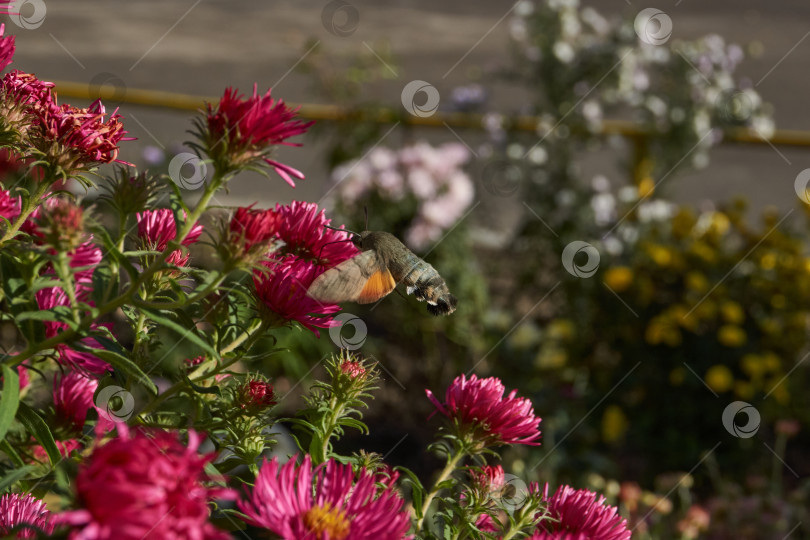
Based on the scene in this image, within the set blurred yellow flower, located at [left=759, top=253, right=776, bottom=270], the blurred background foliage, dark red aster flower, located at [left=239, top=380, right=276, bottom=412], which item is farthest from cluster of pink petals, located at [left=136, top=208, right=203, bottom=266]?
blurred yellow flower, located at [left=759, top=253, right=776, bottom=270]

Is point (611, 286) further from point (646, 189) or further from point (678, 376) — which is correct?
point (646, 189)

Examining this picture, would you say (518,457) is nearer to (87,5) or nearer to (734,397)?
(734,397)

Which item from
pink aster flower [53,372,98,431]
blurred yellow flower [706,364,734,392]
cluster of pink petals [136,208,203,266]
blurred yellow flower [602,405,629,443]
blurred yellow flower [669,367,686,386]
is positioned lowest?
pink aster flower [53,372,98,431]

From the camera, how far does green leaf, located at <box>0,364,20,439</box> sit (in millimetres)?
714

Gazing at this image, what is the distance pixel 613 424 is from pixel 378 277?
229 centimetres

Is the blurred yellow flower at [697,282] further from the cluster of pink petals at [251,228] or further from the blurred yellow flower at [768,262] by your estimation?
the cluster of pink petals at [251,228]

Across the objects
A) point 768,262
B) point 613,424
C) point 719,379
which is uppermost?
point 768,262

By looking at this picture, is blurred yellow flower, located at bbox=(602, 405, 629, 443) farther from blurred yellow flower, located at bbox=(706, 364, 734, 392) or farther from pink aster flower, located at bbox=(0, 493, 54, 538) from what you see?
pink aster flower, located at bbox=(0, 493, 54, 538)

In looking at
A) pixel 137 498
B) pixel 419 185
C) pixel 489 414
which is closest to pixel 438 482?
pixel 489 414

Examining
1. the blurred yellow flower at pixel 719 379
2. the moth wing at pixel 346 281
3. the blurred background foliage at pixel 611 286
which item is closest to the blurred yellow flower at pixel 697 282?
the blurred background foliage at pixel 611 286

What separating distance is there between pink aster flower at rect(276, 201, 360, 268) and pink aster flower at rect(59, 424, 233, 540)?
0.44 metres

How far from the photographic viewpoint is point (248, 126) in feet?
2.60

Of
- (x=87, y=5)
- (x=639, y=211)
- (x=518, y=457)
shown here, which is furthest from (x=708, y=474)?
(x=87, y=5)

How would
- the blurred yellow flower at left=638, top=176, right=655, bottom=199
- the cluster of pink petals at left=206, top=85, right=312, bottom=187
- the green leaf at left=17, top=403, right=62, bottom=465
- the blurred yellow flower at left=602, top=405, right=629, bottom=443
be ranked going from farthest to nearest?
the blurred yellow flower at left=638, top=176, right=655, bottom=199 → the blurred yellow flower at left=602, top=405, right=629, bottom=443 → the green leaf at left=17, top=403, right=62, bottom=465 → the cluster of pink petals at left=206, top=85, right=312, bottom=187
